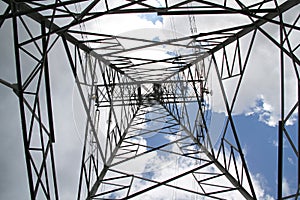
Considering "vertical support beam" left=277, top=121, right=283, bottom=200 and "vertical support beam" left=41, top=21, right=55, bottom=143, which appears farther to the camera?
"vertical support beam" left=41, top=21, right=55, bottom=143

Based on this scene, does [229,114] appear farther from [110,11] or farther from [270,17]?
[110,11]

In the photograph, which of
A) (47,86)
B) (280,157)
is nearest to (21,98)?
(47,86)

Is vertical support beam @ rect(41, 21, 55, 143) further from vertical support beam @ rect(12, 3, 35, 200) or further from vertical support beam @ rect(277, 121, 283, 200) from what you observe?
vertical support beam @ rect(277, 121, 283, 200)

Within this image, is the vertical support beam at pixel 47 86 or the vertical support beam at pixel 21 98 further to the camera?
the vertical support beam at pixel 47 86

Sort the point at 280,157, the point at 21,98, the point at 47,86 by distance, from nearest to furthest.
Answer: the point at 280,157, the point at 21,98, the point at 47,86

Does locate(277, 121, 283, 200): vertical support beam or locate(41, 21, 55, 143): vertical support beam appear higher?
locate(41, 21, 55, 143): vertical support beam

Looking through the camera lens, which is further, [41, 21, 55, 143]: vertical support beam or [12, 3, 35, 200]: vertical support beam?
[41, 21, 55, 143]: vertical support beam

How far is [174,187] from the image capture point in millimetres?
7344

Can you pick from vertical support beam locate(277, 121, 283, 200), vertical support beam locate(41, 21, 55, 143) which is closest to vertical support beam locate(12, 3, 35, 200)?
vertical support beam locate(41, 21, 55, 143)

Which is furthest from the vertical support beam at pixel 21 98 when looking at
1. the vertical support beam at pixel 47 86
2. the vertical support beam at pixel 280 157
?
the vertical support beam at pixel 280 157

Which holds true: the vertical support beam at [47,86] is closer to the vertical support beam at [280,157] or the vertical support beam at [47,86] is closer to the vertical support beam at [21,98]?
the vertical support beam at [21,98]

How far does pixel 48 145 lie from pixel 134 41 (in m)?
4.77

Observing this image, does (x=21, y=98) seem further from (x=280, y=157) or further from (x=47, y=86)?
(x=280, y=157)

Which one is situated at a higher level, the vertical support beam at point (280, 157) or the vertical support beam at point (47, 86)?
the vertical support beam at point (47, 86)
